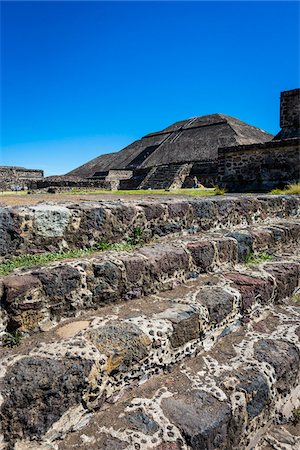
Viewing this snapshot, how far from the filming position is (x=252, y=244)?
3355mm

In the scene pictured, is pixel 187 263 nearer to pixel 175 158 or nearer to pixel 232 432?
pixel 232 432

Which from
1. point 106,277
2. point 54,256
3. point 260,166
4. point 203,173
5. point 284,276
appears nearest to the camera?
point 106,277

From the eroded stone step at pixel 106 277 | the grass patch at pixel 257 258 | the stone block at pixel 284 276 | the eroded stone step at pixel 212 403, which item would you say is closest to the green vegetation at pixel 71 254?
the eroded stone step at pixel 106 277

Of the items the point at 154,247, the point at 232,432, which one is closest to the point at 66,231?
the point at 154,247

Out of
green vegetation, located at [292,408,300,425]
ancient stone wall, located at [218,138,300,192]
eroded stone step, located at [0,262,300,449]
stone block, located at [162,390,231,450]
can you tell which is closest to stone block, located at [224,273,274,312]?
eroded stone step, located at [0,262,300,449]

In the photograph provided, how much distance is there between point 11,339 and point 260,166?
26.0 feet

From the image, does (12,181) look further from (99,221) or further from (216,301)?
(216,301)

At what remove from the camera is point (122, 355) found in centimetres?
172

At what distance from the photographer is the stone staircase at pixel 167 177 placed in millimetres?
21978

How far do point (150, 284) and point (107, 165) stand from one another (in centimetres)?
3406

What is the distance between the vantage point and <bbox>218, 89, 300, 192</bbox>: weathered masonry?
26.6 feet

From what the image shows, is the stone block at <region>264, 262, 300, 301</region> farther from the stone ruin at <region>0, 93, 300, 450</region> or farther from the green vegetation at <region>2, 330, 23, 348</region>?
the green vegetation at <region>2, 330, 23, 348</region>

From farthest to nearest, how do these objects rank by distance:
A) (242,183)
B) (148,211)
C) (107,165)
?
(107,165) < (242,183) < (148,211)

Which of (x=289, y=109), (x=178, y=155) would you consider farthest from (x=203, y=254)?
(x=178, y=155)
